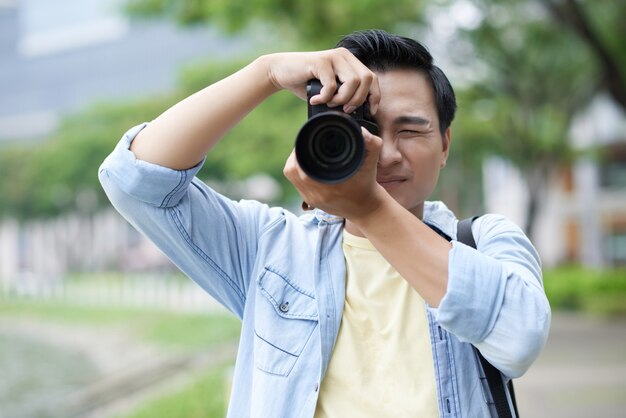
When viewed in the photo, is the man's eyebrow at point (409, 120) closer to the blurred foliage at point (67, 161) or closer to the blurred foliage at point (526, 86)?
the blurred foliage at point (526, 86)

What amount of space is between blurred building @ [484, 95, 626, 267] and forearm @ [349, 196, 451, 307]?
2440 cm

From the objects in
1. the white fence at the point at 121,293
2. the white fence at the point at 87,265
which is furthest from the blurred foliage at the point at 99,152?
the white fence at the point at 121,293

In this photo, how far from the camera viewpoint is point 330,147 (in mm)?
1136

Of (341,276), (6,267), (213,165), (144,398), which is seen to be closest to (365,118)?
(341,276)

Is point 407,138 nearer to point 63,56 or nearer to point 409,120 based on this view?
point 409,120

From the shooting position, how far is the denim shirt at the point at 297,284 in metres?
1.18

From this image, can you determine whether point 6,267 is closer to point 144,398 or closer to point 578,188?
point 578,188

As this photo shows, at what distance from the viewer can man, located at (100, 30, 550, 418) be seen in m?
1.19

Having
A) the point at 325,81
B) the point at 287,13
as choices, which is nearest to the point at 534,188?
the point at 287,13

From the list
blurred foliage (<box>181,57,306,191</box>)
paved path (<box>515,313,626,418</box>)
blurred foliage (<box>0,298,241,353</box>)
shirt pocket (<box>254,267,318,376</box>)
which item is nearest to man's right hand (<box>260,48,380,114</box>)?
shirt pocket (<box>254,267,318,376</box>)

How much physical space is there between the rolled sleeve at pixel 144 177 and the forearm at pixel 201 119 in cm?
2

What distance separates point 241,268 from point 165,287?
60.2 feet

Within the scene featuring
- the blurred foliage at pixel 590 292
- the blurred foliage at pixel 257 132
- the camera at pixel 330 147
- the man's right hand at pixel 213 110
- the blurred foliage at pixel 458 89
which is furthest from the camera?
the blurred foliage at pixel 590 292

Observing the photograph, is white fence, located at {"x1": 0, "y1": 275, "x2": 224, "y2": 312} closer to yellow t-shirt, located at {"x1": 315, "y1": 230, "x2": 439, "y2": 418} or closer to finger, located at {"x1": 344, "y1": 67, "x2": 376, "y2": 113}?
yellow t-shirt, located at {"x1": 315, "y1": 230, "x2": 439, "y2": 418}
